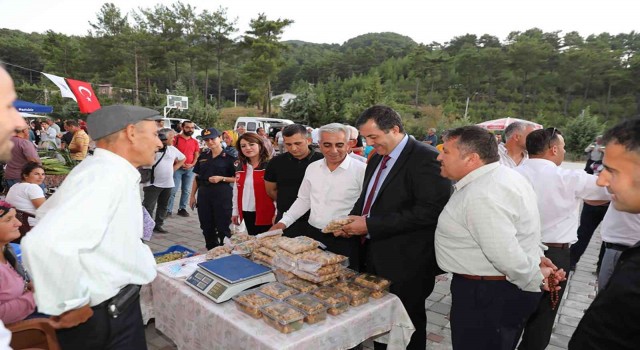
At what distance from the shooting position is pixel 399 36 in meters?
122

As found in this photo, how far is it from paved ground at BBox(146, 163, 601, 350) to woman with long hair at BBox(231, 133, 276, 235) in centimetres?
141

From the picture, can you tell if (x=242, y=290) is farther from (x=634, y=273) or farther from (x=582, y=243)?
(x=582, y=243)

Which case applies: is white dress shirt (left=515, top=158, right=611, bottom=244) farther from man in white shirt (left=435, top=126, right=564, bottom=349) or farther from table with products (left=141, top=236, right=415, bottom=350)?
table with products (left=141, top=236, right=415, bottom=350)

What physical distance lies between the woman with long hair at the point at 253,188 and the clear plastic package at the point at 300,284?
70.4 inches

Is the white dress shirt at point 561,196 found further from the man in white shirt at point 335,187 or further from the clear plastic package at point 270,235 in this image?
the clear plastic package at point 270,235

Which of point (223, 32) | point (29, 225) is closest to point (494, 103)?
point (223, 32)

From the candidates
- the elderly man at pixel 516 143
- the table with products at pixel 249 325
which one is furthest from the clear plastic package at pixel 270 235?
the elderly man at pixel 516 143

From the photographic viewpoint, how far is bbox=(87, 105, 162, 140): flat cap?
1562mm

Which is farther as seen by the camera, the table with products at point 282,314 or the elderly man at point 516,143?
the elderly man at point 516,143

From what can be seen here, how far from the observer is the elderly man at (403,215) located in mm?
2266

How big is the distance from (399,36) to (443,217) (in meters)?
132

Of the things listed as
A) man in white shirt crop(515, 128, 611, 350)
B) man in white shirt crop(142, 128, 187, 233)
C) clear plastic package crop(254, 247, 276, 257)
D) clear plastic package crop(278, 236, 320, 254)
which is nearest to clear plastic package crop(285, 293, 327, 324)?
clear plastic package crop(278, 236, 320, 254)

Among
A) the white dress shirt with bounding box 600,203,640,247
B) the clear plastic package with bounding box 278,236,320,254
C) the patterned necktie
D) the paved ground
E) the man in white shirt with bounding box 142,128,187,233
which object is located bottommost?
the paved ground

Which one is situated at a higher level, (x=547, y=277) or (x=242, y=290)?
(x=547, y=277)
